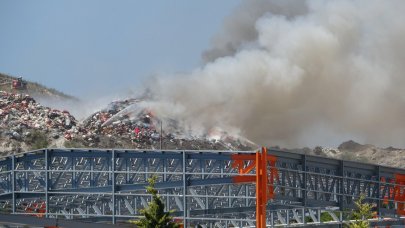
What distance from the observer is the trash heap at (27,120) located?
474 ft

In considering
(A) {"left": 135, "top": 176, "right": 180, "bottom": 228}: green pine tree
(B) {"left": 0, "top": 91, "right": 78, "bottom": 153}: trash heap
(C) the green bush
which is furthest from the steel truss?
(B) {"left": 0, "top": 91, "right": 78, "bottom": 153}: trash heap

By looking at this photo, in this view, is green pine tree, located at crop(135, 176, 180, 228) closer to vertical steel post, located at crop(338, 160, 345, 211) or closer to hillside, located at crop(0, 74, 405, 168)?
vertical steel post, located at crop(338, 160, 345, 211)

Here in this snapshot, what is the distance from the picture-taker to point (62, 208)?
91.1 meters

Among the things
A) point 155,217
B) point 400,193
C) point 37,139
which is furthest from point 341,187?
point 37,139

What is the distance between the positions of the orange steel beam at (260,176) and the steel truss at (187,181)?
0.49ft

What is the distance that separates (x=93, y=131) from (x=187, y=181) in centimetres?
7509

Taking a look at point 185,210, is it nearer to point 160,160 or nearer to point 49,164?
point 160,160

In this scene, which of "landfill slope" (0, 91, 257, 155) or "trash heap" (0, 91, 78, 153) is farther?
"trash heap" (0, 91, 78, 153)

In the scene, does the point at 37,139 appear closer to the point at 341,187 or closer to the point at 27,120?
the point at 27,120

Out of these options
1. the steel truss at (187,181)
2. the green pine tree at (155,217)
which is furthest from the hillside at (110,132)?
the green pine tree at (155,217)

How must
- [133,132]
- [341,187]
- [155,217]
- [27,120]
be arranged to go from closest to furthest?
[155,217] < [341,187] < [27,120] < [133,132]

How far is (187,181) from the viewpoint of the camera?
77.6 m

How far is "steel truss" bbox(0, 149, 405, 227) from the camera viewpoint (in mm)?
75938

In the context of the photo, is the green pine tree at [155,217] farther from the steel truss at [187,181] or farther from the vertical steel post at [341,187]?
the vertical steel post at [341,187]
